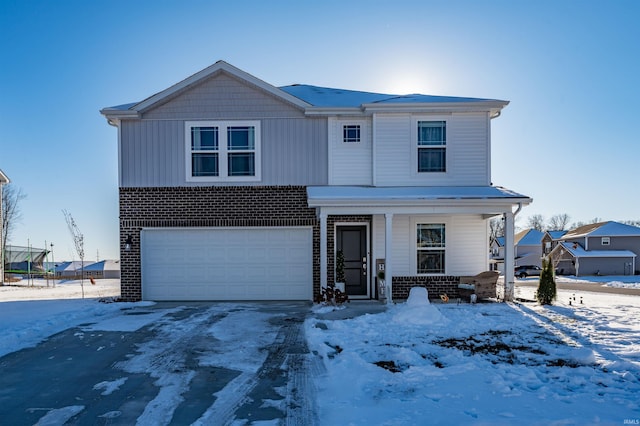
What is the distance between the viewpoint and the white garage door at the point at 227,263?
11258mm

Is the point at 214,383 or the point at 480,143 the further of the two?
the point at 480,143

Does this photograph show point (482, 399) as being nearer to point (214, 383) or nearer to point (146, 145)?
point (214, 383)

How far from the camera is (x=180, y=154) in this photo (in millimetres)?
11344

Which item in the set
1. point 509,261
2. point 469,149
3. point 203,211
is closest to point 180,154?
point 203,211

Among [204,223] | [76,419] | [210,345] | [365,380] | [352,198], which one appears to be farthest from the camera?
[204,223]

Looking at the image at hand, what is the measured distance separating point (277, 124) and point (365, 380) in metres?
8.24

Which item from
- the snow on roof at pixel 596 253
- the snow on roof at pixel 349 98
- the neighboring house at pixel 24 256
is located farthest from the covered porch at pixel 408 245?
the snow on roof at pixel 596 253

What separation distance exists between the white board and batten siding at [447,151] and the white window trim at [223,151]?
11.1 feet

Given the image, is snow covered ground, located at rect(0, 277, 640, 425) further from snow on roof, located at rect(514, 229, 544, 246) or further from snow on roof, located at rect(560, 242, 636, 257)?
snow on roof, located at rect(514, 229, 544, 246)

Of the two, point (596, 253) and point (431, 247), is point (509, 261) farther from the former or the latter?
point (596, 253)

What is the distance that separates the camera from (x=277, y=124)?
37.3ft

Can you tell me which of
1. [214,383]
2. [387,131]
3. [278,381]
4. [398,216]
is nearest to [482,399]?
[278,381]

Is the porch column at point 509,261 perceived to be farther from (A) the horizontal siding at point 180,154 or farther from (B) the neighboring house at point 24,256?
(B) the neighboring house at point 24,256

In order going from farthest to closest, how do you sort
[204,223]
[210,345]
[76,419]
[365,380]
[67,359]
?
[204,223]
[210,345]
[67,359]
[365,380]
[76,419]
